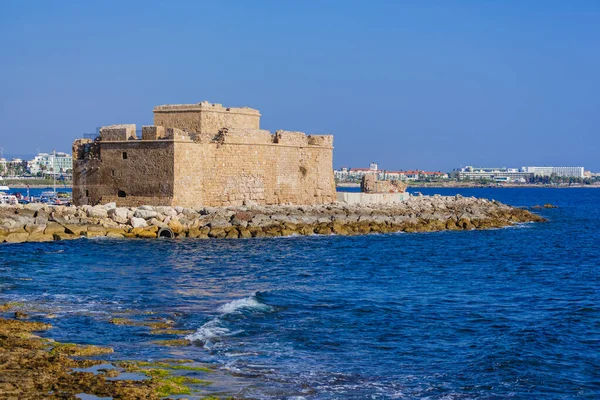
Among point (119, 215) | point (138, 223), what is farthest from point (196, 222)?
point (119, 215)

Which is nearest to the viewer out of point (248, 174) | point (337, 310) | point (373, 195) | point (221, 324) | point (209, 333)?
point (209, 333)

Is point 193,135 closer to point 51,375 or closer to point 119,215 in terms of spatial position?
point 119,215

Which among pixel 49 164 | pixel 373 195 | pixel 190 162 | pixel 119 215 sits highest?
pixel 49 164

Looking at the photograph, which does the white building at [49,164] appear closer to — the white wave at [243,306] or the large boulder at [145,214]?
the large boulder at [145,214]

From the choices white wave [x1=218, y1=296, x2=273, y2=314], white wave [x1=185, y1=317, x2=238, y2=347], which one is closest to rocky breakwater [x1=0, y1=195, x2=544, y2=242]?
white wave [x1=218, y1=296, x2=273, y2=314]

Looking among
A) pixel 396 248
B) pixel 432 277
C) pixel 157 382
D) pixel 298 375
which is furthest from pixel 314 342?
pixel 396 248

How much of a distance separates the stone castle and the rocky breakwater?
3.12 ft

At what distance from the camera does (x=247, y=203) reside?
26.9 meters

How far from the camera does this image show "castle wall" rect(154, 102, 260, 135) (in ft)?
87.7

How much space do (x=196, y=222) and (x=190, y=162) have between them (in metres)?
2.23

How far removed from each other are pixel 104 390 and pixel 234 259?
468 inches

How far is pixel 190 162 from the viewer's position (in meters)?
25.4

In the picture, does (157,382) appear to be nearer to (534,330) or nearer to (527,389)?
(527,389)

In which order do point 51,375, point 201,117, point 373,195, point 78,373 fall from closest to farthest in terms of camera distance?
point 51,375
point 78,373
point 201,117
point 373,195
